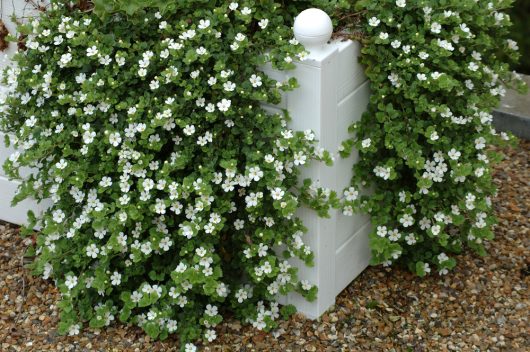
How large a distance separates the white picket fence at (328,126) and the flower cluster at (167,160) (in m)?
0.06

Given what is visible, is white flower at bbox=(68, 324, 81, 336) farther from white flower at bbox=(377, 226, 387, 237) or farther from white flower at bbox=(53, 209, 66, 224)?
white flower at bbox=(377, 226, 387, 237)

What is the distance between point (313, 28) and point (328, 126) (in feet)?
1.02

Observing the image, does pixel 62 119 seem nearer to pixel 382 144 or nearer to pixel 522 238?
pixel 382 144

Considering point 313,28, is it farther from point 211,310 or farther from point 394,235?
point 211,310

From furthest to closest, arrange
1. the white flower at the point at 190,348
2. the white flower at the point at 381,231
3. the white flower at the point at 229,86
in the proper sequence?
the white flower at the point at 381,231, the white flower at the point at 190,348, the white flower at the point at 229,86

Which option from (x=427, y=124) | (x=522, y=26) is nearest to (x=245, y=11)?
(x=427, y=124)

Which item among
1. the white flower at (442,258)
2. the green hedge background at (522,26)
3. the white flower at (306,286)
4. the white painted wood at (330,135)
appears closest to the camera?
the white painted wood at (330,135)

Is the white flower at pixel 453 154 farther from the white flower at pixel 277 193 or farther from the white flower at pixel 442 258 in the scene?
the white flower at pixel 277 193

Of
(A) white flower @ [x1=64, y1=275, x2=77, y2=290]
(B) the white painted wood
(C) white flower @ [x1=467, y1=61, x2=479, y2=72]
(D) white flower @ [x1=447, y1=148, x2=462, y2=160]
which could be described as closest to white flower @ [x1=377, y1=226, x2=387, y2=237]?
(B) the white painted wood

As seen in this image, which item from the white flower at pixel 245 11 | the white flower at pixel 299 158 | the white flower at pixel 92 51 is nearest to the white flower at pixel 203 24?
the white flower at pixel 245 11

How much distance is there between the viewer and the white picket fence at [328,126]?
2.72 m

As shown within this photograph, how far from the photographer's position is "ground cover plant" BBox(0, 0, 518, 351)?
2.71 meters

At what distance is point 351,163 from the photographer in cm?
302

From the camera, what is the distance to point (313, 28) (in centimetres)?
270
